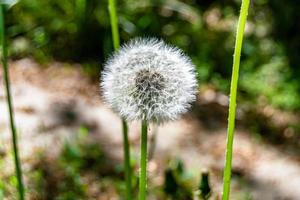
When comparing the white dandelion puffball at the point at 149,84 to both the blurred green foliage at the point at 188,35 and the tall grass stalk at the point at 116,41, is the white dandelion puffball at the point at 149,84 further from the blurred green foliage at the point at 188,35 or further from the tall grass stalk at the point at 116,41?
the blurred green foliage at the point at 188,35

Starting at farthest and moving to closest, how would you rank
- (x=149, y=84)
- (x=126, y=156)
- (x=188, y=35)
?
(x=188, y=35), (x=126, y=156), (x=149, y=84)

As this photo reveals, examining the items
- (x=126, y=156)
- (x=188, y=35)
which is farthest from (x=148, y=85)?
(x=188, y=35)

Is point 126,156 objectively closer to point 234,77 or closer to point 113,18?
point 113,18

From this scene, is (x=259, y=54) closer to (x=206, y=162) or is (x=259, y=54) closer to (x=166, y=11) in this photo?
(x=166, y=11)

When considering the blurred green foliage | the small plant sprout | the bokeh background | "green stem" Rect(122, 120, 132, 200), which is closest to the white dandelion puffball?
the small plant sprout

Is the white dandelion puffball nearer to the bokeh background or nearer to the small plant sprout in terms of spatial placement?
the small plant sprout

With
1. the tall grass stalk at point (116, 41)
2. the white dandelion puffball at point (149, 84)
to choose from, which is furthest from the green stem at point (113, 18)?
the white dandelion puffball at point (149, 84)

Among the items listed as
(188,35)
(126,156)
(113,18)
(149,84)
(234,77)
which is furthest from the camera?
(188,35)
